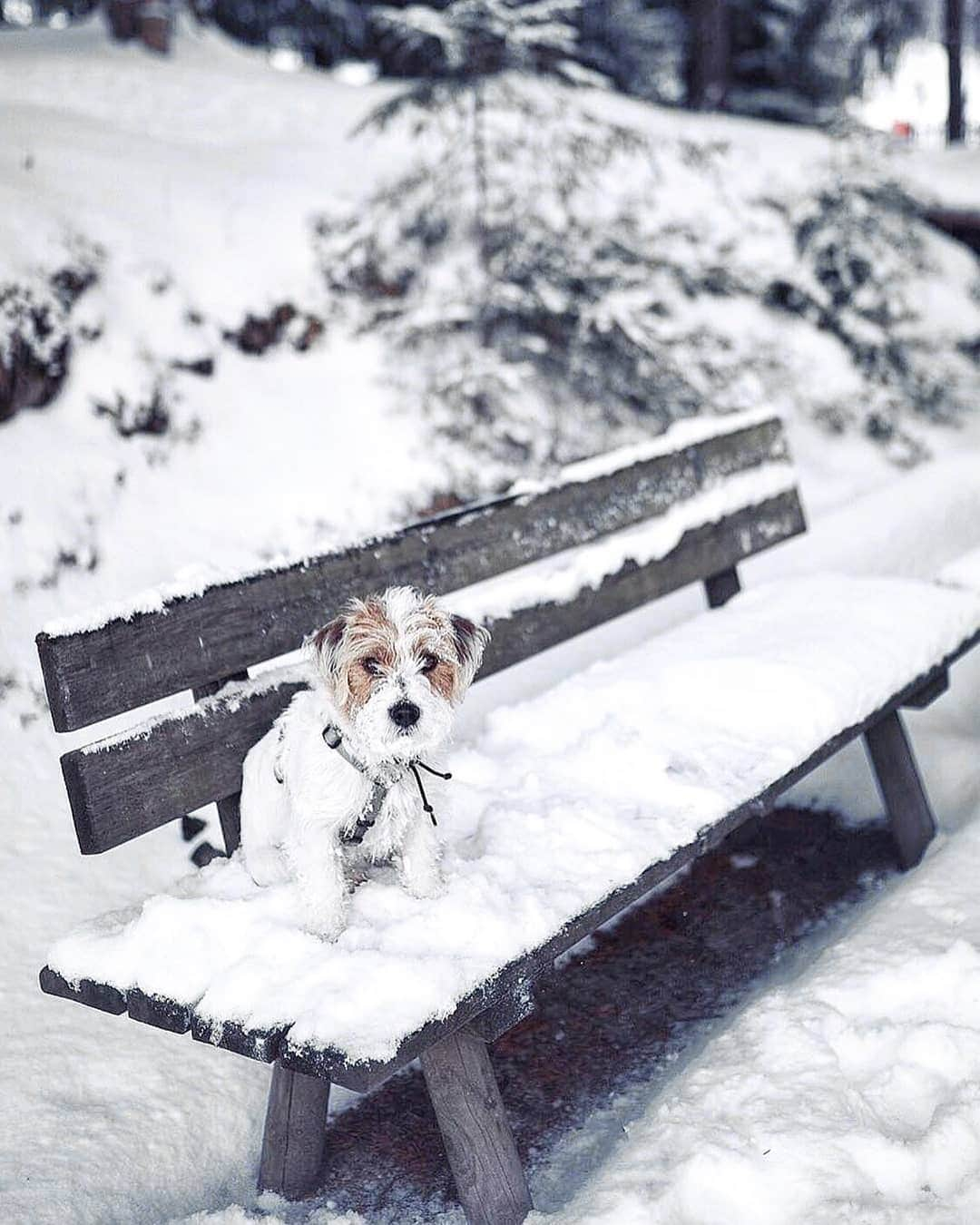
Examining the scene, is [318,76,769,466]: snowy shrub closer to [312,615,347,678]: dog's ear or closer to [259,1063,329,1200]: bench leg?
[312,615,347,678]: dog's ear

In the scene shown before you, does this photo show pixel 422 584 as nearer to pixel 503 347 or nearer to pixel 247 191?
pixel 503 347

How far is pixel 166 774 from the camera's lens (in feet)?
9.92

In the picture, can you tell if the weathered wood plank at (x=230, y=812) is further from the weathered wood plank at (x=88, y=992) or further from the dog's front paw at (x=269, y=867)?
the weathered wood plank at (x=88, y=992)

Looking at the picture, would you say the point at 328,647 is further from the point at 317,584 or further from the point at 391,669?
the point at 317,584

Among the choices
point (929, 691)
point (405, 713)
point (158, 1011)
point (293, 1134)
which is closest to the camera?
point (158, 1011)

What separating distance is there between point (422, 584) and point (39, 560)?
2.58m

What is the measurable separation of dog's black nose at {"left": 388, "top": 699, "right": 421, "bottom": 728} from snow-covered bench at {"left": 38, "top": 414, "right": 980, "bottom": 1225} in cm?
46

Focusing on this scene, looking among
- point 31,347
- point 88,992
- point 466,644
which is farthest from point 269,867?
point 31,347

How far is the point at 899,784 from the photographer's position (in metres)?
4.26

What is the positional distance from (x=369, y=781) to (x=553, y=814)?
62 centimetres

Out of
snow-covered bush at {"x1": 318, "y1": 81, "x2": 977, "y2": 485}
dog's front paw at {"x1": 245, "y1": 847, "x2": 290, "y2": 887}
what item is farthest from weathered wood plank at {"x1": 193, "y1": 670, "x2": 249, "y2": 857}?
snow-covered bush at {"x1": 318, "y1": 81, "x2": 977, "y2": 485}

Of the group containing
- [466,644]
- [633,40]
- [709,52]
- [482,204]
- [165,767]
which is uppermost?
[633,40]

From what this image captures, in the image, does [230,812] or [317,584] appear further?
[317,584]

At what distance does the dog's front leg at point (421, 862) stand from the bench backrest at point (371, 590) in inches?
24.4
